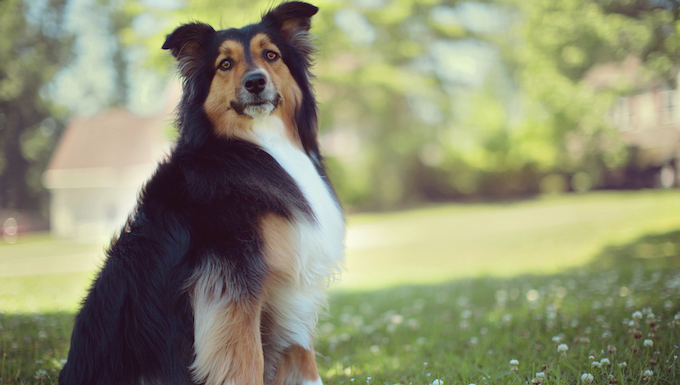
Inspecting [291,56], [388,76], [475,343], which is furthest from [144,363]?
[388,76]

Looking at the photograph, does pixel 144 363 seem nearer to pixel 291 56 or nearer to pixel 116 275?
pixel 116 275

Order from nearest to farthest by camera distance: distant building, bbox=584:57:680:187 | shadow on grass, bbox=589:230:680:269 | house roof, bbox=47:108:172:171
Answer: shadow on grass, bbox=589:230:680:269, distant building, bbox=584:57:680:187, house roof, bbox=47:108:172:171

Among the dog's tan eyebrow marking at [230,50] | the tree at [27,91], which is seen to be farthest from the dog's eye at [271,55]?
the tree at [27,91]

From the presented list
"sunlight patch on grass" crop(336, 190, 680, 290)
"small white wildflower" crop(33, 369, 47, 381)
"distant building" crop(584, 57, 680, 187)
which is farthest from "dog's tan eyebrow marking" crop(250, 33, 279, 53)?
"distant building" crop(584, 57, 680, 187)

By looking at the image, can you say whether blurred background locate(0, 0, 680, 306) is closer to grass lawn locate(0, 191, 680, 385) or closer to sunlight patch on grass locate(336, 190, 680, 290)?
sunlight patch on grass locate(336, 190, 680, 290)

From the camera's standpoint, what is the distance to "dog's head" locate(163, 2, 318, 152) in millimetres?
2744

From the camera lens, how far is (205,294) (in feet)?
7.51

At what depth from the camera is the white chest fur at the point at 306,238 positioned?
2.51m

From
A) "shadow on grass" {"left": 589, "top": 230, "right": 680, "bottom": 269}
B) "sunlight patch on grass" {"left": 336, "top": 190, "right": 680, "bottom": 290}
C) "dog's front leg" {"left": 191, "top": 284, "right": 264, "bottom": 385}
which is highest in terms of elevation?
"dog's front leg" {"left": 191, "top": 284, "right": 264, "bottom": 385}

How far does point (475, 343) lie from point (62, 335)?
3759mm

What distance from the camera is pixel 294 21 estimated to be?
3.13 meters

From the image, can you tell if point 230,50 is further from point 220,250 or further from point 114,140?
point 114,140

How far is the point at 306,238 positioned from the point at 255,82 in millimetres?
1052

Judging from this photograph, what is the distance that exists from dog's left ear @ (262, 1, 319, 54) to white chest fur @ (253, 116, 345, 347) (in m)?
0.73
